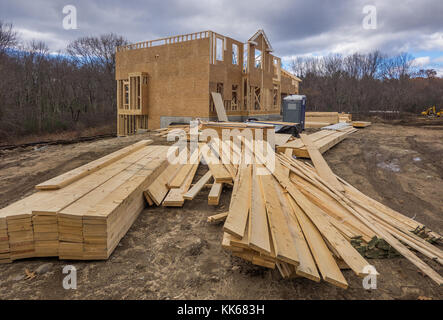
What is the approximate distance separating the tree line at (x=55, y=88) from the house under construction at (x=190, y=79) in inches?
413

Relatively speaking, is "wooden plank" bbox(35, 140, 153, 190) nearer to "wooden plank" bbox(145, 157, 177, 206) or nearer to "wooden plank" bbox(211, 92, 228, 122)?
"wooden plank" bbox(145, 157, 177, 206)

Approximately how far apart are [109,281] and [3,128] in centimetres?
2475

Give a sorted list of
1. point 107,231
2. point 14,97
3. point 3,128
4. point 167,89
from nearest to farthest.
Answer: point 107,231 → point 167,89 → point 3,128 → point 14,97

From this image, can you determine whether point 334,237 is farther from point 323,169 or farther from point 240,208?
point 323,169

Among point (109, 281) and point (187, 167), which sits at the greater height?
point (187, 167)

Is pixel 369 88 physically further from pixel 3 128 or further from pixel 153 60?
pixel 3 128

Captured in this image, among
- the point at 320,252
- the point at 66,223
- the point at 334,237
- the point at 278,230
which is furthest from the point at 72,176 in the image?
the point at 334,237

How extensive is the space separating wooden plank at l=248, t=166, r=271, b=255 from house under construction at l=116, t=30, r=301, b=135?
12.5 metres

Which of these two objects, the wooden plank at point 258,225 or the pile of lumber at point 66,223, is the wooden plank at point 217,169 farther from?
the pile of lumber at point 66,223

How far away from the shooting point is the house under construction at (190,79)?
15.8 m

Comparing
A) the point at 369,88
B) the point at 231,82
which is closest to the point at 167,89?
the point at 231,82

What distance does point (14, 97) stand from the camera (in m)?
24.8

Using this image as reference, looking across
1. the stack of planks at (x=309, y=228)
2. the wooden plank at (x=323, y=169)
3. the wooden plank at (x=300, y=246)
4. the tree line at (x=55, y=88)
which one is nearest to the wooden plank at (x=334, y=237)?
the stack of planks at (x=309, y=228)

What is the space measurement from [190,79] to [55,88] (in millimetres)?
21872
